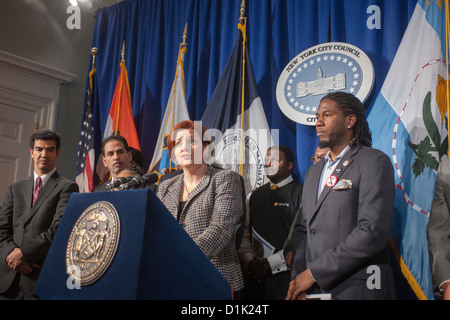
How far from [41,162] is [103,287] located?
213 centimetres

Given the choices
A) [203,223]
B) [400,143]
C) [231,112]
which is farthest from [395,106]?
[203,223]

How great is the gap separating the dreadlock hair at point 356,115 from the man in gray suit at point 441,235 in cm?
41

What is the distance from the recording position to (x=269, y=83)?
143 inches

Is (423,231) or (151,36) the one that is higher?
(151,36)

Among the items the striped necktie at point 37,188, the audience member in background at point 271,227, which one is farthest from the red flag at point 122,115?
the audience member in background at point 271,227

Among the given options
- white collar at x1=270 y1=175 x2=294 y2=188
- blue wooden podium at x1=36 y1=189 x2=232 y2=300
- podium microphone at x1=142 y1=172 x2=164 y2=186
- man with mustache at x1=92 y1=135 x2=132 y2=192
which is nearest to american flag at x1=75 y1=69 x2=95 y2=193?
man with mustache at x1=92 y1=135 x2=132 y2=192

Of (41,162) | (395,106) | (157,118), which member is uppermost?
(157,118)

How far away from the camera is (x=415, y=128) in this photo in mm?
2605

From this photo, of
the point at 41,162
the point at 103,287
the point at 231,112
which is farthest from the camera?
the point at 231,112

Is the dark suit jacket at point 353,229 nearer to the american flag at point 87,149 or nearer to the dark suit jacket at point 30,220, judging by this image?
the dark suit jacket at point 30,220

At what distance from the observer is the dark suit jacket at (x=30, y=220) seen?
2682mm

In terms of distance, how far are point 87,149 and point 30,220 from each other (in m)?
2.02

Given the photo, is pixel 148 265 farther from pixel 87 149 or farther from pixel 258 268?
pixel 87 149
